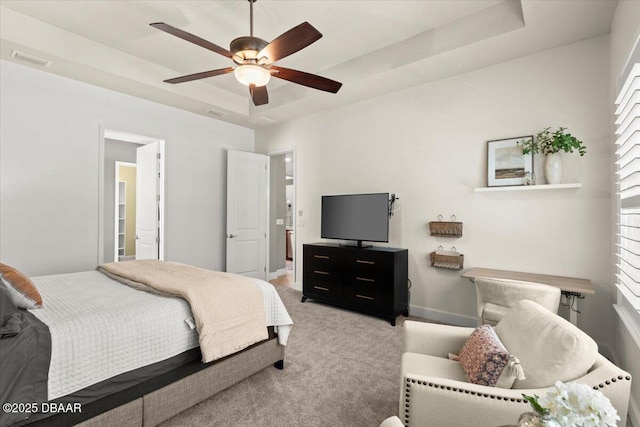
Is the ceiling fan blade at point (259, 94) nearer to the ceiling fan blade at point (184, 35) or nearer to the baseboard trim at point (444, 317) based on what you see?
the ceiling fan blade at point (184, 35)

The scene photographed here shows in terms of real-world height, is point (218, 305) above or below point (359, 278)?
above

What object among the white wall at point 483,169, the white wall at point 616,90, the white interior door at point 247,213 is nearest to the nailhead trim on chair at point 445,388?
the white wall at point 616,90

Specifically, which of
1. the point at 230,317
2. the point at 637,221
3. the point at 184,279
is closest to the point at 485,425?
the point at 230,317

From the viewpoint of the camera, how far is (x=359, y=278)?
12.5 feet

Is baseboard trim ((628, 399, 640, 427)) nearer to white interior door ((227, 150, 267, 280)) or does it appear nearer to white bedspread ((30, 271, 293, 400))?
white bedspread ((30, 271, 293, 400))

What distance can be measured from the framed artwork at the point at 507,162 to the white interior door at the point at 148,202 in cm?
428

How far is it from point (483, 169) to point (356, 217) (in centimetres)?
157

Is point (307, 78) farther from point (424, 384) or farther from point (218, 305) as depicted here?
point (424, 384)

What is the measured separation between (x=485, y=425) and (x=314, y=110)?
433cm

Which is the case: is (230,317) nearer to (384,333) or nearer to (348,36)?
(384,333)

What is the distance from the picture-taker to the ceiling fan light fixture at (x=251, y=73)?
7.50ft

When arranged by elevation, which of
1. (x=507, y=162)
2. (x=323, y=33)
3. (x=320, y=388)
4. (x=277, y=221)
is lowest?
(x=320, y=388)

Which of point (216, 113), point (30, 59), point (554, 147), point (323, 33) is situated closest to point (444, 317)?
point (554, 147)

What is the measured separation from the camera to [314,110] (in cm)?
474
